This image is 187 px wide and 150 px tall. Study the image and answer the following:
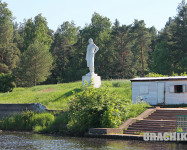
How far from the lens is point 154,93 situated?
89.9 ft

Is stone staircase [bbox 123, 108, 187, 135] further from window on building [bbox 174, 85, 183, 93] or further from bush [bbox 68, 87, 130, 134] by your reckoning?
window on building [bbox 174, 85, 183, 93]

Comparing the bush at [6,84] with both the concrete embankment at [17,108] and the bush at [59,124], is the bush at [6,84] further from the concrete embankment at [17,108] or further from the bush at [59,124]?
the bush at [59,124]

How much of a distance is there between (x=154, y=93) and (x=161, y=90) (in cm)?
62

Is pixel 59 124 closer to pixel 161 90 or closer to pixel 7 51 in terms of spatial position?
pixel 161 90

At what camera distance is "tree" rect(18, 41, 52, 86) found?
2137 inches

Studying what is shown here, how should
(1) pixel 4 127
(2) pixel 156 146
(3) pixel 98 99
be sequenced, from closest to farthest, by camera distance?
(2) pixel 156 146 < (3) pixel 98 99 < (1) pixel 4 127

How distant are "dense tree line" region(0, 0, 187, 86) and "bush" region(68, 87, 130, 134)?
31.9 m

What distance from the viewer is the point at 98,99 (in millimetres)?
22156

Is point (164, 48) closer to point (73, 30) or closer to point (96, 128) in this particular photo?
point (73, 30)

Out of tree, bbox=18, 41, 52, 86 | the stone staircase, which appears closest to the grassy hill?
the stone staircase

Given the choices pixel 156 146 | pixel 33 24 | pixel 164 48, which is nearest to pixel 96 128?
pixel 156 146

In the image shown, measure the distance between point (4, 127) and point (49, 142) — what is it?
28.1 ft

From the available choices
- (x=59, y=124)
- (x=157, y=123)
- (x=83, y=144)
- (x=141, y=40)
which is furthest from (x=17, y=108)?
(x=141, y=40)

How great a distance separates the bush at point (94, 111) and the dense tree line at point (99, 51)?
3186cm
